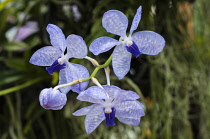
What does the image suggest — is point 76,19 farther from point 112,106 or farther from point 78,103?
point 112,106

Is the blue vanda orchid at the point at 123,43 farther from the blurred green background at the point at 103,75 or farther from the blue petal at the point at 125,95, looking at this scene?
the blurred green background at the point at 103,75

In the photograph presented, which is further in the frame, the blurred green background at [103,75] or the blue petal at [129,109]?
the blurred green background at [103,75]

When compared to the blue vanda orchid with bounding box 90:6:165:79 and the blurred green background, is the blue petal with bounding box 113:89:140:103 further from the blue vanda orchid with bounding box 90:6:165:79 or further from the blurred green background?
the blurred green background

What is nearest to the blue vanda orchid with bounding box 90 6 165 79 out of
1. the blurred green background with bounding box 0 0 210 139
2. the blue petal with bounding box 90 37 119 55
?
the blue petal with bounding box 90 37 119 55

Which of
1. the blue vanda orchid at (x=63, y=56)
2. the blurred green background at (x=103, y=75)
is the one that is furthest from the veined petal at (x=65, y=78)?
the blurred green background at (x=103, y=75)

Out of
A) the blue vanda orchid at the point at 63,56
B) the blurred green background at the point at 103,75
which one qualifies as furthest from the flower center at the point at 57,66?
the blurred green background at the point at 103,75

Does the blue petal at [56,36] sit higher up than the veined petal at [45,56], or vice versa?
the blue petal at [56,36]

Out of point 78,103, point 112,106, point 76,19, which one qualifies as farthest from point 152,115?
point 112,106
